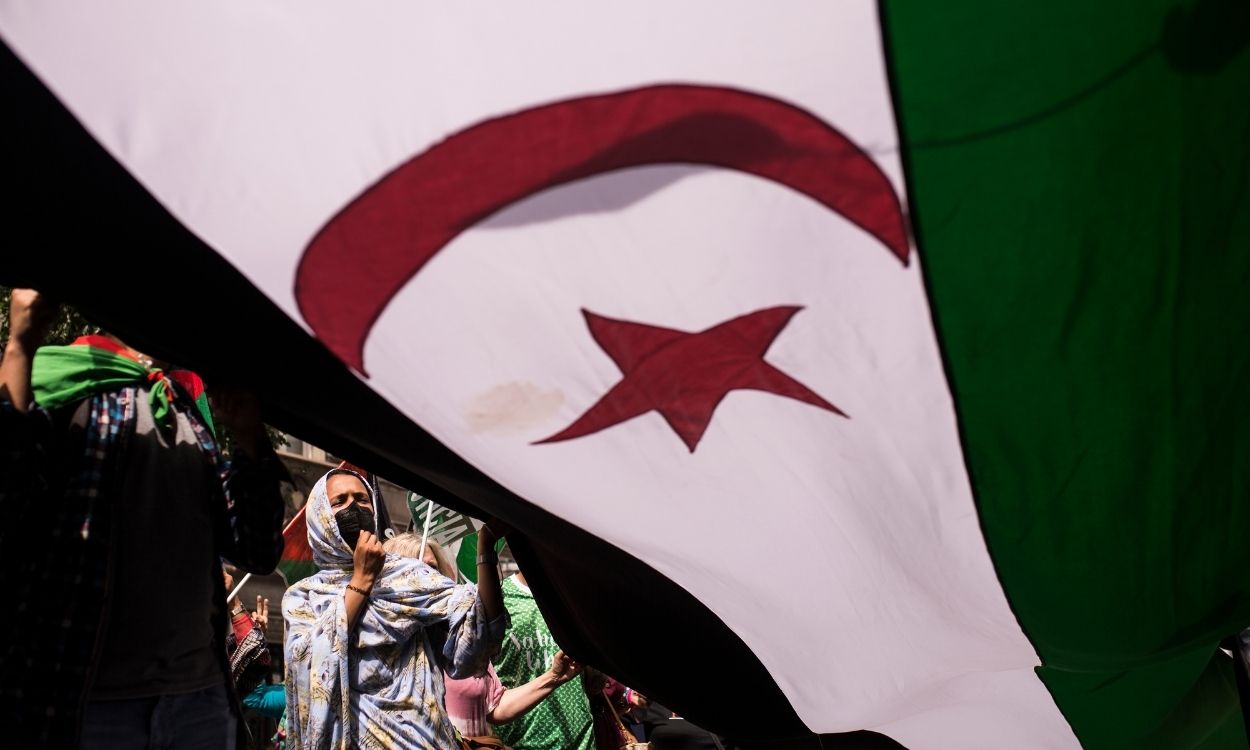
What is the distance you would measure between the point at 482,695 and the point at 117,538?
2.67 m

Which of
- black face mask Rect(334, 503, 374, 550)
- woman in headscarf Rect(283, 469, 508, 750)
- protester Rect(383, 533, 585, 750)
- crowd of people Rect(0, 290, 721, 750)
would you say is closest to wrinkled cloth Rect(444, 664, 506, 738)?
protester Rect(383, 533, 585, 750)

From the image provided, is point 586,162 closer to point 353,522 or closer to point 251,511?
point 251,511

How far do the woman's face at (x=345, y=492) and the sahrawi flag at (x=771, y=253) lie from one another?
4.53 ft

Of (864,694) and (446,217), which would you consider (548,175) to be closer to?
(446,217)

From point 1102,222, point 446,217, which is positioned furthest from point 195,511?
point 1102,222

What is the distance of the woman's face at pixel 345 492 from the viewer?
364 centimetres

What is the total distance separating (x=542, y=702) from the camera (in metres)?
5.18

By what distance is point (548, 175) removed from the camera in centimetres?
174

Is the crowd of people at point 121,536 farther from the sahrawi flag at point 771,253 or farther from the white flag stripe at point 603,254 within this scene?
the white flag stripe at point 603,254

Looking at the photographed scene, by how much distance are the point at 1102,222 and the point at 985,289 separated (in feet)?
0.61

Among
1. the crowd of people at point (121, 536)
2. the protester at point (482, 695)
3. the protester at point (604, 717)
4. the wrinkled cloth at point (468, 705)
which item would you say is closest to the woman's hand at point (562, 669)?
the protester at point (482, 695)

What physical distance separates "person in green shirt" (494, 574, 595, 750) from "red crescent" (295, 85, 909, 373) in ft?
11.1

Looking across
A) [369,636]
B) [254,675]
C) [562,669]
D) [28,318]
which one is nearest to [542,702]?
[562,669]

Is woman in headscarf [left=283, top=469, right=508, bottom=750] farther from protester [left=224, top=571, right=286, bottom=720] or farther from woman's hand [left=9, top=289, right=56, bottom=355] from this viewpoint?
protester [left=224, top=571, right=286, bottom=720]
